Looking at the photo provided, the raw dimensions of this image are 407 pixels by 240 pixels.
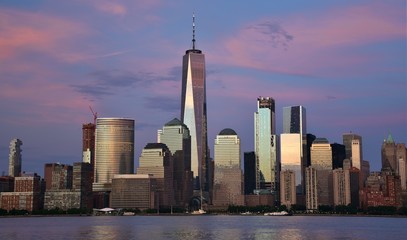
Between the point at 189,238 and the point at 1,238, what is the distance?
145ft

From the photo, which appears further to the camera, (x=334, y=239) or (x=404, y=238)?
(x=404, y=238)

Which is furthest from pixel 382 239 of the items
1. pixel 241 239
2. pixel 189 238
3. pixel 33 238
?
pixel 33 238

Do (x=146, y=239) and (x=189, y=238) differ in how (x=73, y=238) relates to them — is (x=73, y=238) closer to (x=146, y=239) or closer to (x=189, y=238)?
(x=146, y=239)

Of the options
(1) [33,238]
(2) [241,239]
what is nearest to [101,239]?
(1) [33,238]

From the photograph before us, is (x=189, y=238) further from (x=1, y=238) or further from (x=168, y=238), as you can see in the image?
(x=1, y=238)

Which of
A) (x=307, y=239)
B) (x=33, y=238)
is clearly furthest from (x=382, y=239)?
(x=33, y=238)

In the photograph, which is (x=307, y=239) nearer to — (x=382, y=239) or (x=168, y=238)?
(x=382, y=239)

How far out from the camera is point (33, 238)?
144 metres

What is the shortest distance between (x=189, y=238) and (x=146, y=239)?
9.85 metres

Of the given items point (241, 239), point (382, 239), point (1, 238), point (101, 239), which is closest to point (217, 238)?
point (241, 239)

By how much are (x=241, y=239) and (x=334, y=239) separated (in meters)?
20.7

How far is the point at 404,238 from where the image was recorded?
147 meters

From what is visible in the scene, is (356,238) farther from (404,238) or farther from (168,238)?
(168,238)

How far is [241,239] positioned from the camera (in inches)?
5482
